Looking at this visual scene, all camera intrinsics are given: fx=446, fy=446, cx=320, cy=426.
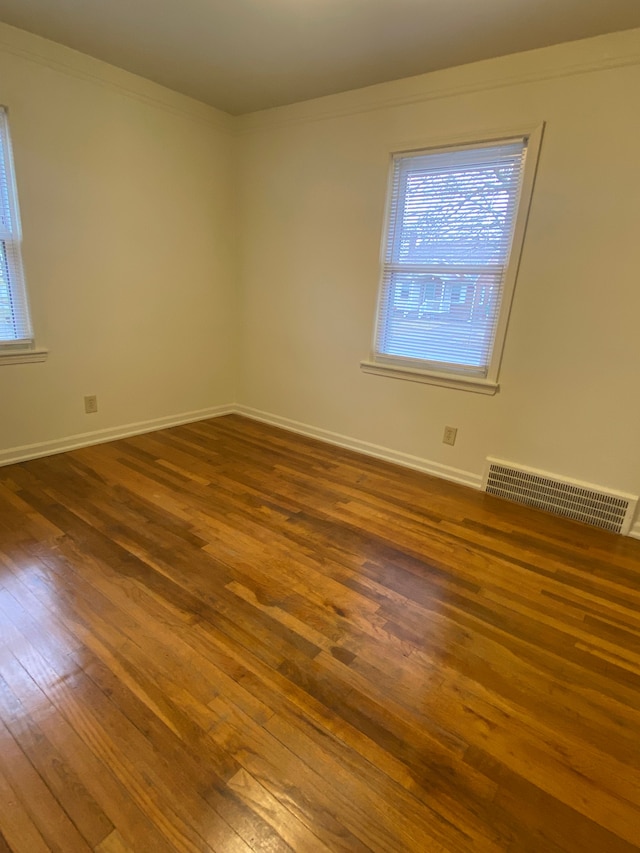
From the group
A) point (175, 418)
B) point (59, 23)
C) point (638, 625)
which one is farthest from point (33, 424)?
point (638, 625)

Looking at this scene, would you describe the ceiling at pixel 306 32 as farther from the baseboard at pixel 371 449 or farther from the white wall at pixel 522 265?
the baseboard at pixel 371 449

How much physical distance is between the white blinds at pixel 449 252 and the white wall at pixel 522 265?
12cm

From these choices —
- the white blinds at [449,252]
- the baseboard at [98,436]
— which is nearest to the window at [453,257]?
the white blinds at [449,252]

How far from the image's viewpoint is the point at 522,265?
103 inches

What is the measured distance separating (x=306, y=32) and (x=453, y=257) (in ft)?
4.74

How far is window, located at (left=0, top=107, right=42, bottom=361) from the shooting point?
2627 mm

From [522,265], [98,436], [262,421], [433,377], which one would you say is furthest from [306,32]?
[98,436]

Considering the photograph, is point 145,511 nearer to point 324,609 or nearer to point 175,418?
point 324,609

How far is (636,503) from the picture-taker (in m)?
Answer: 2.50

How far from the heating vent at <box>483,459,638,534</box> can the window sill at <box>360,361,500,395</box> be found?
0.49 m

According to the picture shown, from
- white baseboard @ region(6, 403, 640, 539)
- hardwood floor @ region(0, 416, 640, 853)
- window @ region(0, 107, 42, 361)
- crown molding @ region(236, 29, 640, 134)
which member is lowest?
hardwood floor @ region(0, 416, 640, 853)

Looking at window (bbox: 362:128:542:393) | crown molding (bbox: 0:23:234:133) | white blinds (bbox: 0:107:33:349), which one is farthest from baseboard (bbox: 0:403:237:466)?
crown molding (bbox: 0:23:234:133)

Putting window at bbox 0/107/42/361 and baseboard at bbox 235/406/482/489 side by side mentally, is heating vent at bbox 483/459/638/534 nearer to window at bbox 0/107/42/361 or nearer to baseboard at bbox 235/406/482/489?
baseboard at bbox 235/406/482/489

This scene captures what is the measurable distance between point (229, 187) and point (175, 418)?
2.05 m
